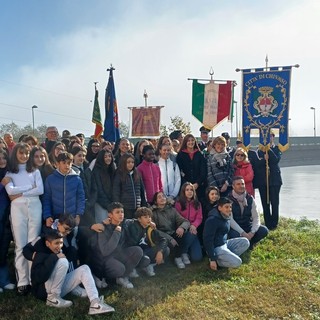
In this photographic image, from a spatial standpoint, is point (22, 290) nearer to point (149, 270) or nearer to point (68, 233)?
point (68, 233)

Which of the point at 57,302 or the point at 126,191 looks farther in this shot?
the point at 126,191

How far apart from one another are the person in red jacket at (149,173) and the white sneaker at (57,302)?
6.56 feet

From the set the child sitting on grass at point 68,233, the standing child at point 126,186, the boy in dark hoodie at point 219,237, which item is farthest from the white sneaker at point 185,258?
the child sitting on grass at point 68,233

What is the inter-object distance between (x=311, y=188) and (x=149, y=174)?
12151 mm

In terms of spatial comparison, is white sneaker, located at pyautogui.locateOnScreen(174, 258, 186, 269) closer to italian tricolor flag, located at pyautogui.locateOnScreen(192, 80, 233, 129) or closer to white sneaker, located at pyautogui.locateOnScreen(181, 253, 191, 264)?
white sneaker, located at pyautogui.locateOnScreen(181, 253, 191, 264)

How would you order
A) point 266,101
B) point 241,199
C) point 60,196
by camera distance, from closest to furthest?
point 60,196 < point 241,199 < point 266,101

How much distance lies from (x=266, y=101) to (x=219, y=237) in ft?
13.1

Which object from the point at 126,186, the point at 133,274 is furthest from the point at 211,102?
the point at 133,274

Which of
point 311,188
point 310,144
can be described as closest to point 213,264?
point 311,188

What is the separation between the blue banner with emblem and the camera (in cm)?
840

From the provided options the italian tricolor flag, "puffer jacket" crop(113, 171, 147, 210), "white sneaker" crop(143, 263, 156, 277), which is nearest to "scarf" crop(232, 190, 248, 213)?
"puffer jacket" crop(113, 171, 147, 210)

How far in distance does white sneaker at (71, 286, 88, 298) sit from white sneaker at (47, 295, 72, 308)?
0.22 metres

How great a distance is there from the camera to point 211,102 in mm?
9656

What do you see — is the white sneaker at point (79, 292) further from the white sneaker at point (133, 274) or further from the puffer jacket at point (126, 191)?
the puffer jacket at point (126, 191)
